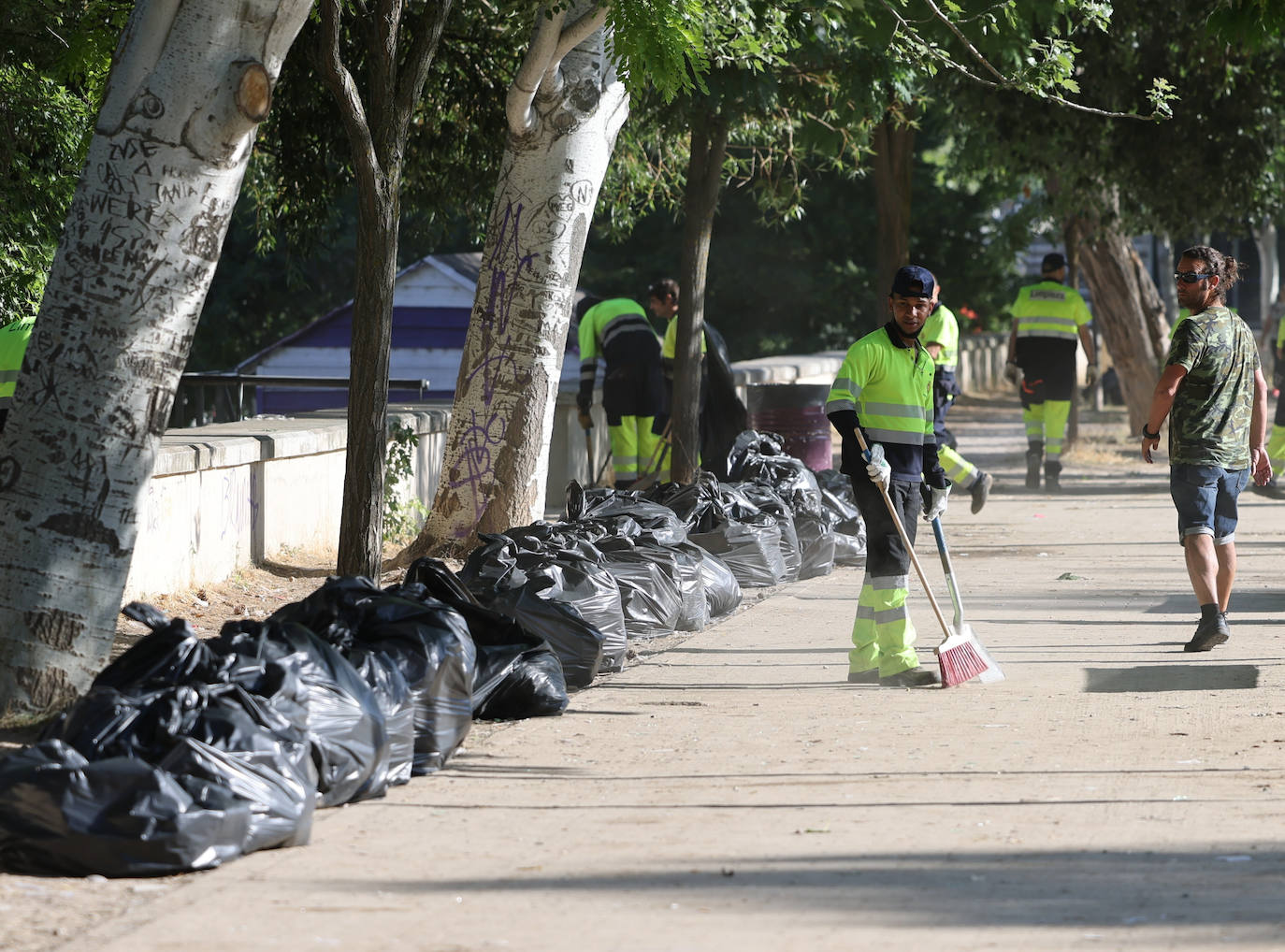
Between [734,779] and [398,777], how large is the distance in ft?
3.48

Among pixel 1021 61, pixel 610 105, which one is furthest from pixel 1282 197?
pixel 610 105

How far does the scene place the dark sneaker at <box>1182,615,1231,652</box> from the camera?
25.0 feet

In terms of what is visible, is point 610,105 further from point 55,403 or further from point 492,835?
point 492,835

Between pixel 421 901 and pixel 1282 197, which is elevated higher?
pixel 1282 197

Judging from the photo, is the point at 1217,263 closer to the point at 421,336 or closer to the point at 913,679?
the point at 913,679

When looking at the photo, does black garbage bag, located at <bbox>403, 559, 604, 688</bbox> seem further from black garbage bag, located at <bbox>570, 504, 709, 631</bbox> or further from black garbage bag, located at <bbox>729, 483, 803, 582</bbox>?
black garbage bag, located at <bbox>729, 483, 803, 582</bbox>

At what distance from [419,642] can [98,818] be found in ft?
4.89

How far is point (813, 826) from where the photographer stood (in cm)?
483

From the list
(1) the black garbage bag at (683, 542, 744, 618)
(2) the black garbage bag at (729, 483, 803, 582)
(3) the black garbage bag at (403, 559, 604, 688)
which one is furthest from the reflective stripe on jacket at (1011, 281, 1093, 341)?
(3) the black garbage bag at (403, 559, 604, 688)

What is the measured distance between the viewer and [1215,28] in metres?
5.78

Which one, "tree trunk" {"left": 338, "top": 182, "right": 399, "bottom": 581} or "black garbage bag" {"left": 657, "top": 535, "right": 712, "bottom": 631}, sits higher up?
"tree trunk" {"left": 338, "top": 182, "right": 399, "bottom": 581}

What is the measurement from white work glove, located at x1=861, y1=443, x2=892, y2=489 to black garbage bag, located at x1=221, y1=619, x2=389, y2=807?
2.60 m

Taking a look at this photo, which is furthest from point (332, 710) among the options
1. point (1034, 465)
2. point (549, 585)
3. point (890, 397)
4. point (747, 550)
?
point (1034, 465)

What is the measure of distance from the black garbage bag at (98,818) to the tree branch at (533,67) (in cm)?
500
